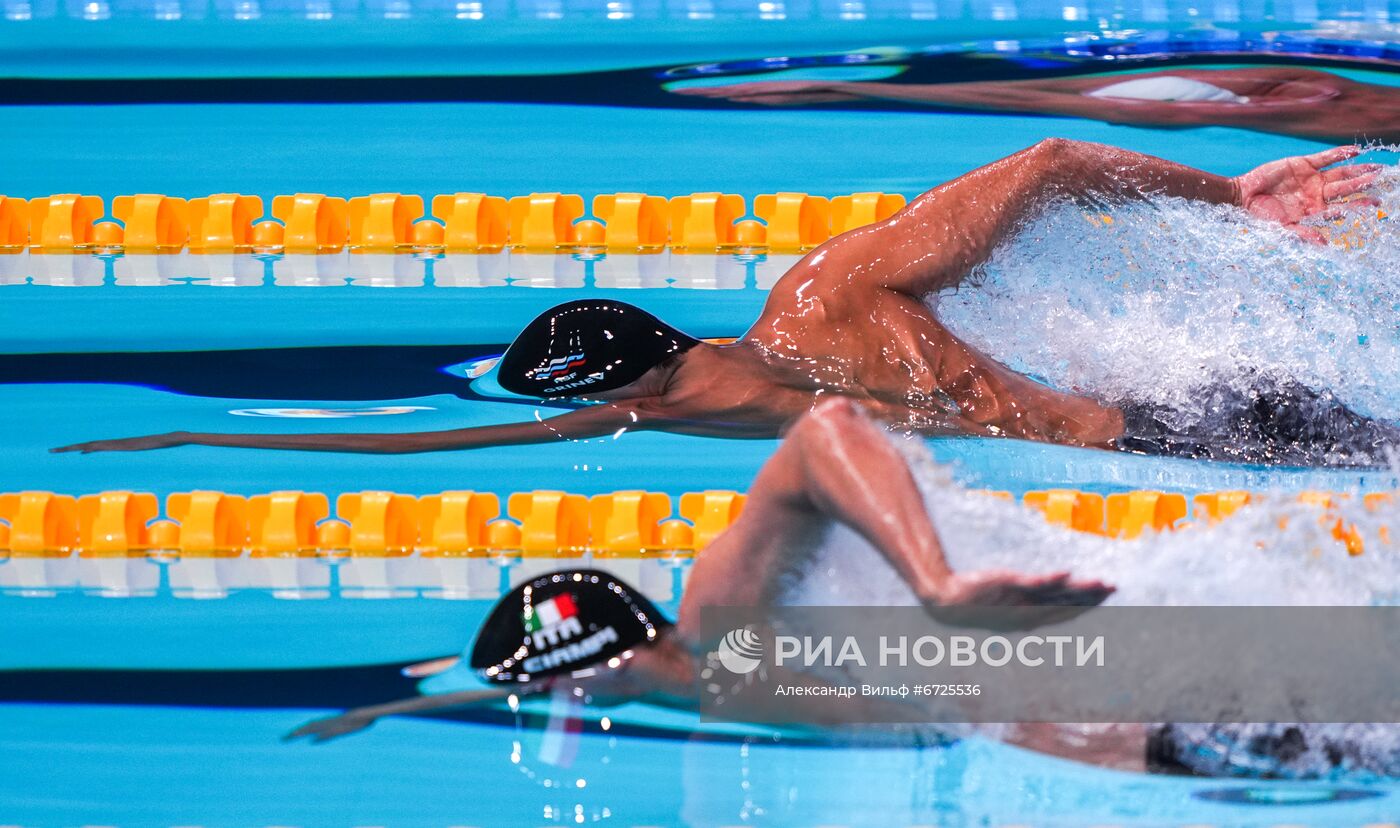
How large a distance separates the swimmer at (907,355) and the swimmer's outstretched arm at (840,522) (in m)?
0.77

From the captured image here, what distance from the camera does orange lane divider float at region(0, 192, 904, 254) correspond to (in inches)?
153

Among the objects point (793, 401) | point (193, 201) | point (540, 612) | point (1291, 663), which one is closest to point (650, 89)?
point (193, 201)

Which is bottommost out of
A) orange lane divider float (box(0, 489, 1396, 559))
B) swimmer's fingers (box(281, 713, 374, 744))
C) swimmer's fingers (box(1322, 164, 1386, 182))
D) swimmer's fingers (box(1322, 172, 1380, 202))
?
swimmer's fingers (box(281, 713, 374, 744))

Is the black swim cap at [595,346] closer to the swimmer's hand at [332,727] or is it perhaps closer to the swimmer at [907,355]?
the swimmer at [907,355]

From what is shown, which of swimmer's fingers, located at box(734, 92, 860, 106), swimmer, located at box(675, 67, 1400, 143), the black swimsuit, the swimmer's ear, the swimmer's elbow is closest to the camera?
the swimmer's elbow

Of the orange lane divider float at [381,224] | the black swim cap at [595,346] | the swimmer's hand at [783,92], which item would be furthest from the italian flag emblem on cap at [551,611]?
the swimmer's hand at [783,92]

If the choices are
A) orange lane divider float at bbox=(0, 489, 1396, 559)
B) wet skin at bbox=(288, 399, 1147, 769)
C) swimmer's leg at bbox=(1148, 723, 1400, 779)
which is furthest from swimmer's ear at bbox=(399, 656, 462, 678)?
swimmer's leg at bbox=(1148, 723, 1400, 779)

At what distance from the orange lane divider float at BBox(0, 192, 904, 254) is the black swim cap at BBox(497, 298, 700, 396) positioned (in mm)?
885

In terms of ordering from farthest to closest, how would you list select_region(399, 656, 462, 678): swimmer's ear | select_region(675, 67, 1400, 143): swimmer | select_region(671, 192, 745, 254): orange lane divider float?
select_region(675, 67, 1400, 143): swimmer
select_region(671, 192, 745, 254): orange lane divider float
select_region(399, 656, 462, 678): swimmer's ear

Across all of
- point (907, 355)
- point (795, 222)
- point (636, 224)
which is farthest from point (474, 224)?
point (907, 355)

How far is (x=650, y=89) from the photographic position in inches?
187

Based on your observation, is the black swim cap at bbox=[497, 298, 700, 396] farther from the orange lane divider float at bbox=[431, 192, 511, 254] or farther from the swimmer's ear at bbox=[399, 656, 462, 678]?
the orange lane divider float at bbox=[431, 192, 511, 254]

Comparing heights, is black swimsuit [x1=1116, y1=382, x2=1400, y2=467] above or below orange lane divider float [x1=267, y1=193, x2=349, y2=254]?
below

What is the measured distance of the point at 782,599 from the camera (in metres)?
2.29
